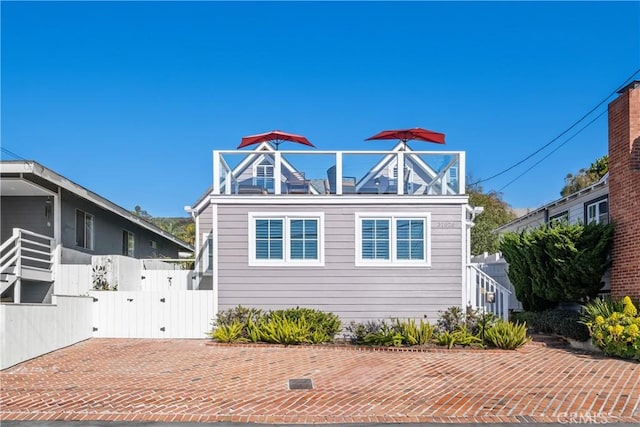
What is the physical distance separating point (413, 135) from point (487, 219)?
20.2 meters

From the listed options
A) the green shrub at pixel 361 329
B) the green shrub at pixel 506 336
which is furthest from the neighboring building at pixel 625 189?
the green shrub at pixel 361 329

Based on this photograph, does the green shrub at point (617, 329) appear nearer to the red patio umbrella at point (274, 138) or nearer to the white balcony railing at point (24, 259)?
the red patio umbrella at point (274, 138)

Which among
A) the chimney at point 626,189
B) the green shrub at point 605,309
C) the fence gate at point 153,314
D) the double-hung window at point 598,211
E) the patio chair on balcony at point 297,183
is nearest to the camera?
the green shrub at point 605,309

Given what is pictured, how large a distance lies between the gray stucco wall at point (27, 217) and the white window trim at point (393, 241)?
9.03 metres

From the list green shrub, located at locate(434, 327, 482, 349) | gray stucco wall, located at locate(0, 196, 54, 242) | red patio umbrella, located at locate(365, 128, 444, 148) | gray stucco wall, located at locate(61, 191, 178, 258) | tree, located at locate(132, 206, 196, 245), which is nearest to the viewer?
green shrub, located at locate(434, 327, 482, 349)

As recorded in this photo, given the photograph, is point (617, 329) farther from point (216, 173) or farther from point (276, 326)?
point (216, 173)

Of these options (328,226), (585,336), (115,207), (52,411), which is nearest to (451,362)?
(585,336)

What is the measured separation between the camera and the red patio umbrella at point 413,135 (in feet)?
48.9

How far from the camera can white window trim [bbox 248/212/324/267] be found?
13.6 m

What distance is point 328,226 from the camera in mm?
13672

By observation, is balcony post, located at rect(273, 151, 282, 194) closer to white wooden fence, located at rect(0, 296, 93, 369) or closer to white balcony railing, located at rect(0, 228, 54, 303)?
white wooden fence, located at rect(0, 296, 93, 369)

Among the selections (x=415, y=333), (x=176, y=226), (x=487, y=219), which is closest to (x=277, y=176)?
(x=415, y=333)

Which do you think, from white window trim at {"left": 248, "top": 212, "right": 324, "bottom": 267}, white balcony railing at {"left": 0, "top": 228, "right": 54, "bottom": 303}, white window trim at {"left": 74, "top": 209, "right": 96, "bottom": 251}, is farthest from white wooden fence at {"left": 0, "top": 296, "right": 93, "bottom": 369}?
white window trim at {"left": 248, "top": 212, "right": 324, "bottom": 267}

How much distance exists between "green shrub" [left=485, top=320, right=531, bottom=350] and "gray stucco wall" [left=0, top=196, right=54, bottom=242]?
1248 cm
